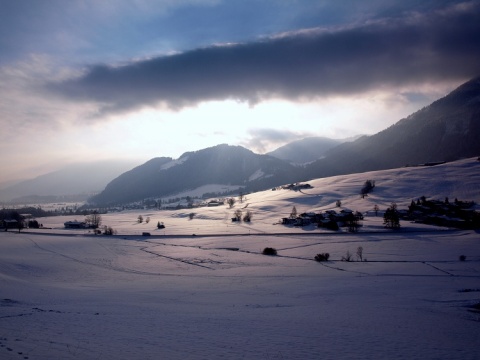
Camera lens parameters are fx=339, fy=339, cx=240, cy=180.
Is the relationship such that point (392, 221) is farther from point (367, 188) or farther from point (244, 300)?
point (367, 188)

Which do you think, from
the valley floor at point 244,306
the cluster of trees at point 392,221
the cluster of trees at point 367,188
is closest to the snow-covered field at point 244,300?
the valley floor at point 244,306

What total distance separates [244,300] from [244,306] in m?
2.25

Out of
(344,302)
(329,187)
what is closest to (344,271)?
(344,302)

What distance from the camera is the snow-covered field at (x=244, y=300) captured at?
14.7 meters

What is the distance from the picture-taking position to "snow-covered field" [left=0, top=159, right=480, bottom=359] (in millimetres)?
14742

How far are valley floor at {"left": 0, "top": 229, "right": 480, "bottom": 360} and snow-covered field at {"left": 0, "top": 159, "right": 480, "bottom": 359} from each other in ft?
0.30

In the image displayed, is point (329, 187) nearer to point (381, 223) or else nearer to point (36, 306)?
point (381, 223)

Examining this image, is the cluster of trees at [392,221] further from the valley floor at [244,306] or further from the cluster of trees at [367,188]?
the cluster of trees at [367,188]

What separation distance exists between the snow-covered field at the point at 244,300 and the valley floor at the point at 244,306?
9cm

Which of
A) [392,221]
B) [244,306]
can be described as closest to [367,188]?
[392,221]

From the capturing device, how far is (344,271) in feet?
133

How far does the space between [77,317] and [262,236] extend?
5962cm

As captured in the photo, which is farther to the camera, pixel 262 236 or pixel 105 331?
pixel 262 236

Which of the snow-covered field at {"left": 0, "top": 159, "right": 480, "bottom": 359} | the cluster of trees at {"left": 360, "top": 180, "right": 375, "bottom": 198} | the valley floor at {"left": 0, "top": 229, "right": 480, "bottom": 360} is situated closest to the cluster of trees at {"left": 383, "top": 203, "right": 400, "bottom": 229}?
the snow-covered field at {"left": 0, "top": 159, "right": 480, "bottom": 359}
